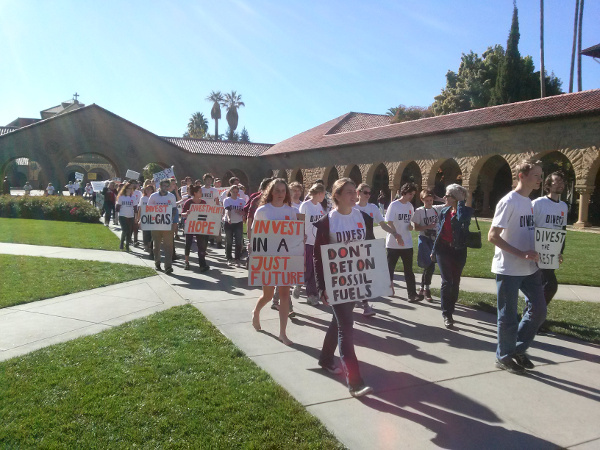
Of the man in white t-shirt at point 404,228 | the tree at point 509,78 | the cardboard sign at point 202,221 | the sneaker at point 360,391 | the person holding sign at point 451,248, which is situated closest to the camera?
the sneaker at point 360,391

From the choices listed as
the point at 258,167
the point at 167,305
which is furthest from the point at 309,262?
the point at 258,167

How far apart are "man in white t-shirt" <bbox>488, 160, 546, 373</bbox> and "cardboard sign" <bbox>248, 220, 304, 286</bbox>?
2103 millimetres

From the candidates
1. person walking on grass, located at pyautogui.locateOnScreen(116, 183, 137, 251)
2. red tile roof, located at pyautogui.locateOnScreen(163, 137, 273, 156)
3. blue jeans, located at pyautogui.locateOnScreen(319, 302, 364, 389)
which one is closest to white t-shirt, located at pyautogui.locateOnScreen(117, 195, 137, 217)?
person walking on grass, located at pyautogui.locateOnScreen(116, 183, 137, 251)

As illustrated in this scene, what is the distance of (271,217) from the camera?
569 cm

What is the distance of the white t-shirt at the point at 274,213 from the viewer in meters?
5.66

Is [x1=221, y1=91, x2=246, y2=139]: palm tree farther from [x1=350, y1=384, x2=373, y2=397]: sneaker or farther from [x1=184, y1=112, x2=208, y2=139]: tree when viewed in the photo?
[x1=350, y1=384, x2=373, y2=397]: sneaker

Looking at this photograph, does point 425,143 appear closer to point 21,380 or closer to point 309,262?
point 309,262

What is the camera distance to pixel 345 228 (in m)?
4.47

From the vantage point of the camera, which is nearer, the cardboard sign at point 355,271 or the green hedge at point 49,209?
the cardboard sign at point 355,271

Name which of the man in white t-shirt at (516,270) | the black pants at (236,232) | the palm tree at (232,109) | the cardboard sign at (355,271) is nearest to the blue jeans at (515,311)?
the man in white t-shirt at (516,270)

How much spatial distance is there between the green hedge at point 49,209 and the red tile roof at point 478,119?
17.9 metres

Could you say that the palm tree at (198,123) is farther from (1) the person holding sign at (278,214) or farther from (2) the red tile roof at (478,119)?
(1) the person holding sign at (278,214)

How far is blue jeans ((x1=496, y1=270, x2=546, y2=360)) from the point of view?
A: 4.64m

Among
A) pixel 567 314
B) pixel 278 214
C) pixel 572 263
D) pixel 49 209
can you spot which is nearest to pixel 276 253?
pixel 278 214
